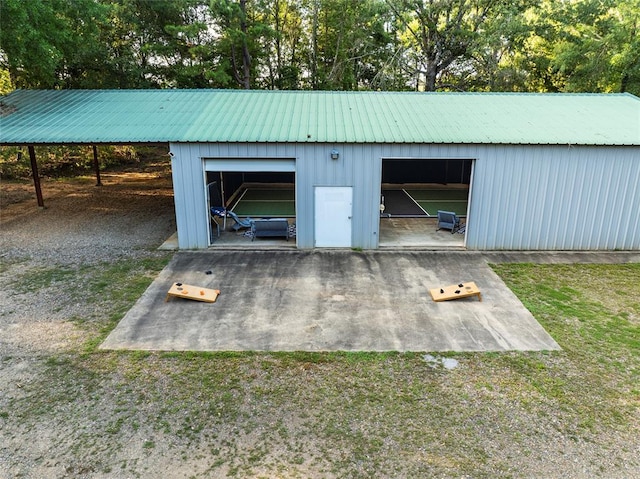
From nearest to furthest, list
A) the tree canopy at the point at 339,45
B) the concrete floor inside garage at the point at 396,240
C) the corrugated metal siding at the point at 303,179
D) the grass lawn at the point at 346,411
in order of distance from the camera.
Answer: the grass lawn at the point at 346,411 → the corrugated metal siding at the point at 303,179 → the concrete floor inside garage at the point at 396,240 → the tree canopy at the point at 339,45

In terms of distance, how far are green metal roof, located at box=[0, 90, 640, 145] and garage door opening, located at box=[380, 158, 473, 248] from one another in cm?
246

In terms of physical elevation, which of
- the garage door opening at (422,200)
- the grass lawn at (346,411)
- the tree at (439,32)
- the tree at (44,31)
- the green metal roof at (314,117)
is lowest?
the grass lawn at (346,411)

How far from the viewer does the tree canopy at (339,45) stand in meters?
19.5

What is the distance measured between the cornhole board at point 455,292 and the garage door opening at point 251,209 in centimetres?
452

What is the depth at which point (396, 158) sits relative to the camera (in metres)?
11.0

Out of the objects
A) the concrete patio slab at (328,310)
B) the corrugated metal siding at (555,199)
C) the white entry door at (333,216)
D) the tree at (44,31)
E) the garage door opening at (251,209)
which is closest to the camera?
the concrete patio slab at (328,310)

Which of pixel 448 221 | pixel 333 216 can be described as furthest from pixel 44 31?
pixel 448 221

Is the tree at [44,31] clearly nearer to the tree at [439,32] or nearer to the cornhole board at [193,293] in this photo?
the cornhole board at [193,293]

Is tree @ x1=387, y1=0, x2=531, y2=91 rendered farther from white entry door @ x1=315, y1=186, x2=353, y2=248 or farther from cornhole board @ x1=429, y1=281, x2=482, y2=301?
cornhole board @ x1=429, y1=281, x2=482, y2=301

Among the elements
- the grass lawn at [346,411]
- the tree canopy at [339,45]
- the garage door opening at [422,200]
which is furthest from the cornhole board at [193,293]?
the tree canopy at [339,45]

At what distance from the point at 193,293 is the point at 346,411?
4219 mm

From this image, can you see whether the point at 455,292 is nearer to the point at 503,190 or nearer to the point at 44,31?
the point at 503,190

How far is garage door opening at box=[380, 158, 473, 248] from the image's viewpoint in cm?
1251

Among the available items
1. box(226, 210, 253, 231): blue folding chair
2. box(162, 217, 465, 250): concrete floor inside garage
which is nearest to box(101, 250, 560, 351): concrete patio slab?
box(162, 217, 465, 250): concrete floor inside garage
